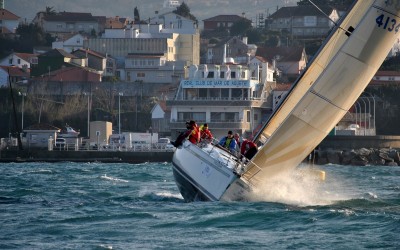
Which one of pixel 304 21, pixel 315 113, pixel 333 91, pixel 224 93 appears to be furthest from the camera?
pixel 304 21

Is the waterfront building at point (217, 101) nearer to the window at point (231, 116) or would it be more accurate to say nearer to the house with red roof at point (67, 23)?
the window at point (231, 116)

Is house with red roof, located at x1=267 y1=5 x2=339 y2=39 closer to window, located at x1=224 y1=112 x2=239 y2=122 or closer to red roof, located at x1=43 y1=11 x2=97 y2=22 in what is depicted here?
red roof, located at x1=43 y1=11 x2=97 y2=22

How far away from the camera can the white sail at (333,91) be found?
88.9 feet

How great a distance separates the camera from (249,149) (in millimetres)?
28625

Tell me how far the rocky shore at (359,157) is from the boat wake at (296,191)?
107 feet

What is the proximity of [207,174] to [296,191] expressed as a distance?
9.00ft

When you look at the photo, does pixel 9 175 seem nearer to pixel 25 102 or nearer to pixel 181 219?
pixel 181 219

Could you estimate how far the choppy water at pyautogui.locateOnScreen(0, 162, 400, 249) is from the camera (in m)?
22.9

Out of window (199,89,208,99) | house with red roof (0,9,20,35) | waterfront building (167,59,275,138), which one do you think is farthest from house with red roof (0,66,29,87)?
house with red roof (0,9,20,35)

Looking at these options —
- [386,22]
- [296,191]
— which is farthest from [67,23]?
[386,22]

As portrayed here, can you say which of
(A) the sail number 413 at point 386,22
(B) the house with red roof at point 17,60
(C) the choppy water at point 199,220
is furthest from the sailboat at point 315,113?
(B) the house with red roof at point 17,60

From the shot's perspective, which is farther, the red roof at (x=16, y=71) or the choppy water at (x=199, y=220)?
the red roof at (x=16, y=71)

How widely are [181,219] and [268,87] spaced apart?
175 feet

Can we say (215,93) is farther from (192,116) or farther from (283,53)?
(283,53)
